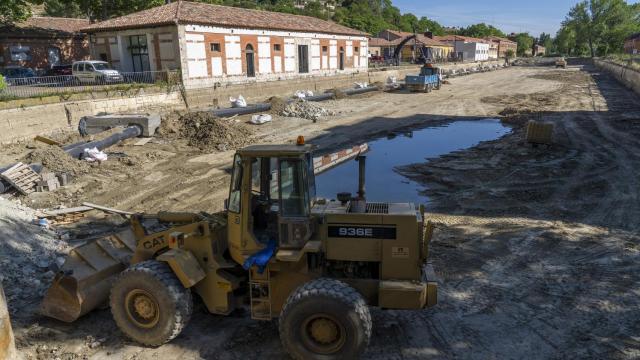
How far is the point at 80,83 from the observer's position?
25250mm

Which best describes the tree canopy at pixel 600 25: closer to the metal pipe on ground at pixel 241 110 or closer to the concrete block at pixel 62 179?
the metal pipe on ground at pixel 241 110

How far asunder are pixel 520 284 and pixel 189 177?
10253mm

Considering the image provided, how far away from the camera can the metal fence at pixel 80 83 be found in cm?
1961

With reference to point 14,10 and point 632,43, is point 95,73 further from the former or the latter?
point 632,43

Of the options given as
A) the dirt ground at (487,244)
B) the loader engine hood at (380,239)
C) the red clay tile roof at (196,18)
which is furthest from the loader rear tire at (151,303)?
the red clay tile roof at (196,18)

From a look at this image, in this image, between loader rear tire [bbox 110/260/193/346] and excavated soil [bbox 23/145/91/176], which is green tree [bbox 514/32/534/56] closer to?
excavated soil [bbox 23/145/91/176]

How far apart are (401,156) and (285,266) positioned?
41.3 feet

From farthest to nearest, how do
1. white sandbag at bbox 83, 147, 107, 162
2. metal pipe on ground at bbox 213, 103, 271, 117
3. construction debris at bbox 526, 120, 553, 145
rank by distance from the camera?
metal pipe on ground at bbox 213, 103, 271, 117
construction debris at bbox 526, 120, 553, 145
white sandbag at bbox 83, 147, 107, 162

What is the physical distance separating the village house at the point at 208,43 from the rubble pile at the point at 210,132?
10.2 m

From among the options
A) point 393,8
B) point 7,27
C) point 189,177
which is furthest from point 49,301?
point 393,8

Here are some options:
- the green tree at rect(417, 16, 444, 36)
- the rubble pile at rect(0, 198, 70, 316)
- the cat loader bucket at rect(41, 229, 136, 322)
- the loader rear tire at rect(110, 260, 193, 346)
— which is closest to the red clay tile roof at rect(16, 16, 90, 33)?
the rubble pile at rect(0, 198, 70, 316)

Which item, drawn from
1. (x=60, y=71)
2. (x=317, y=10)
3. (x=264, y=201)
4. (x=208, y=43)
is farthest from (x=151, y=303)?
(x=317, y=10)

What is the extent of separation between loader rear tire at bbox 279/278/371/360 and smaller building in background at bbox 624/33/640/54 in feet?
339

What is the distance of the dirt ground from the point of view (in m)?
5.82
